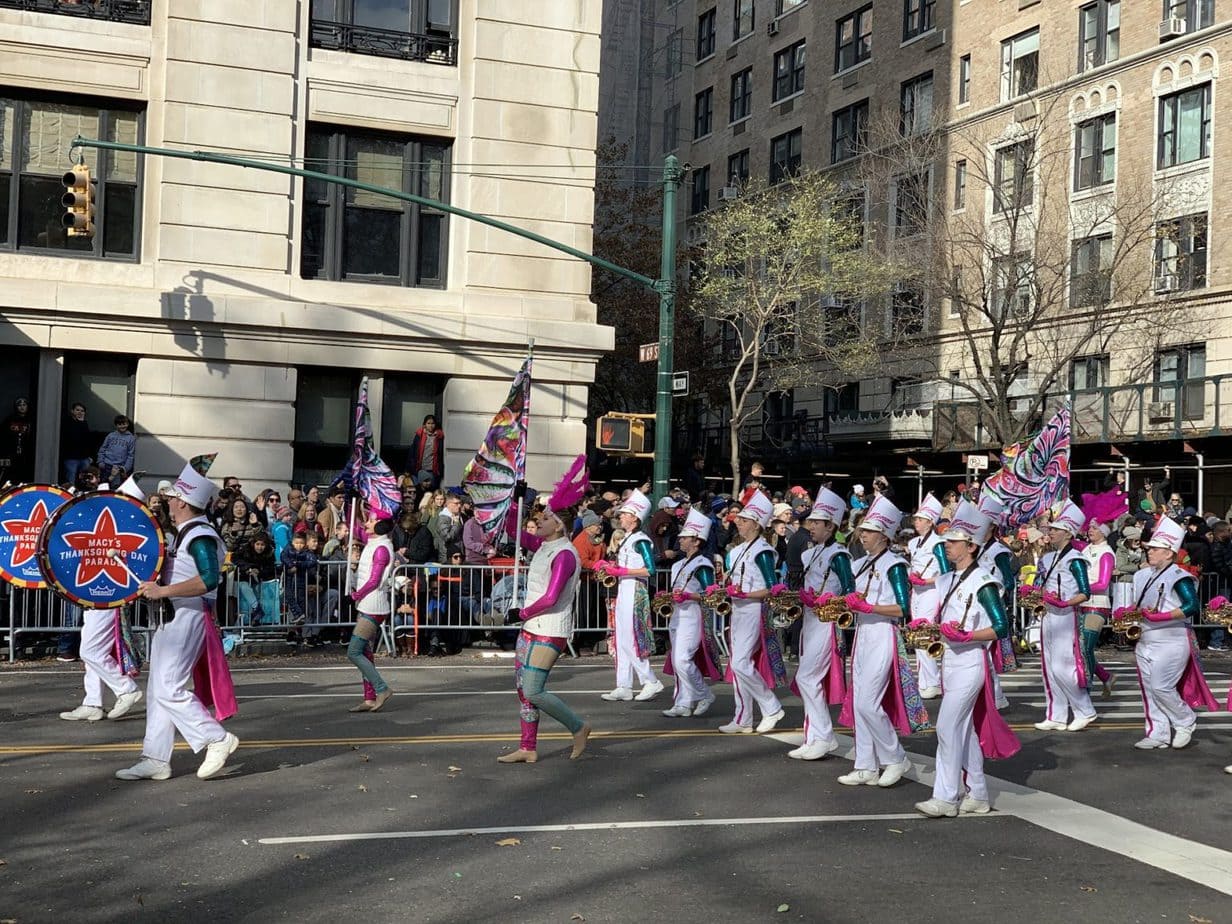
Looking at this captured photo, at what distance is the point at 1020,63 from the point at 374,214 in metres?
24.7

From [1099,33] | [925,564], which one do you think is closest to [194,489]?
[925,564]

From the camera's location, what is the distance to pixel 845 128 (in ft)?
168

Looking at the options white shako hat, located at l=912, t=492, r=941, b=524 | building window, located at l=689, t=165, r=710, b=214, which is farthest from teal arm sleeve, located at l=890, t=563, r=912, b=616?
building window, located at l=689, t=165, r=710, b=214

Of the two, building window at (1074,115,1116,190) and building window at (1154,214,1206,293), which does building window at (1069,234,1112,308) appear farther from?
building window at (1074,115,1116,190)

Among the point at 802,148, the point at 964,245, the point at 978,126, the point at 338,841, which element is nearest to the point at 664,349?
the point at 338,841

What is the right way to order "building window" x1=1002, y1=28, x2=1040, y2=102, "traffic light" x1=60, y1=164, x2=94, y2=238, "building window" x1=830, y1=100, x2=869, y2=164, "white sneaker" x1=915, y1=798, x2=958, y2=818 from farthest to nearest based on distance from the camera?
"building window" x1=830, y1=100, x2=869, y2=164 < "building window" x1=1002, y1=28, x2=1040, y2=102 < "traffic light" x1=60, y1=164, x2=94, y2=238 < "white sneaker" x1=915, y1=798, x2=958, y2=818

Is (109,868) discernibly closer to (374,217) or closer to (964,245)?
(374,217)

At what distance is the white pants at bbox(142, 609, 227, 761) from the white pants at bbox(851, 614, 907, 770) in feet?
13.6

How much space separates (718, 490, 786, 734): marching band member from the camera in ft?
42.4

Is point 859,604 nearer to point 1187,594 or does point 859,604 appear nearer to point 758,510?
point 758,510

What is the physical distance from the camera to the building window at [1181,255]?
122 ft

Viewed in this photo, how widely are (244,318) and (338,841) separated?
16457 millimetres

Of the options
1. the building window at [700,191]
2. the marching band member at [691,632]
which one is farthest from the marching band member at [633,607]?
the building window at [700,191]

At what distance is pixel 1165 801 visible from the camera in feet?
33.7
